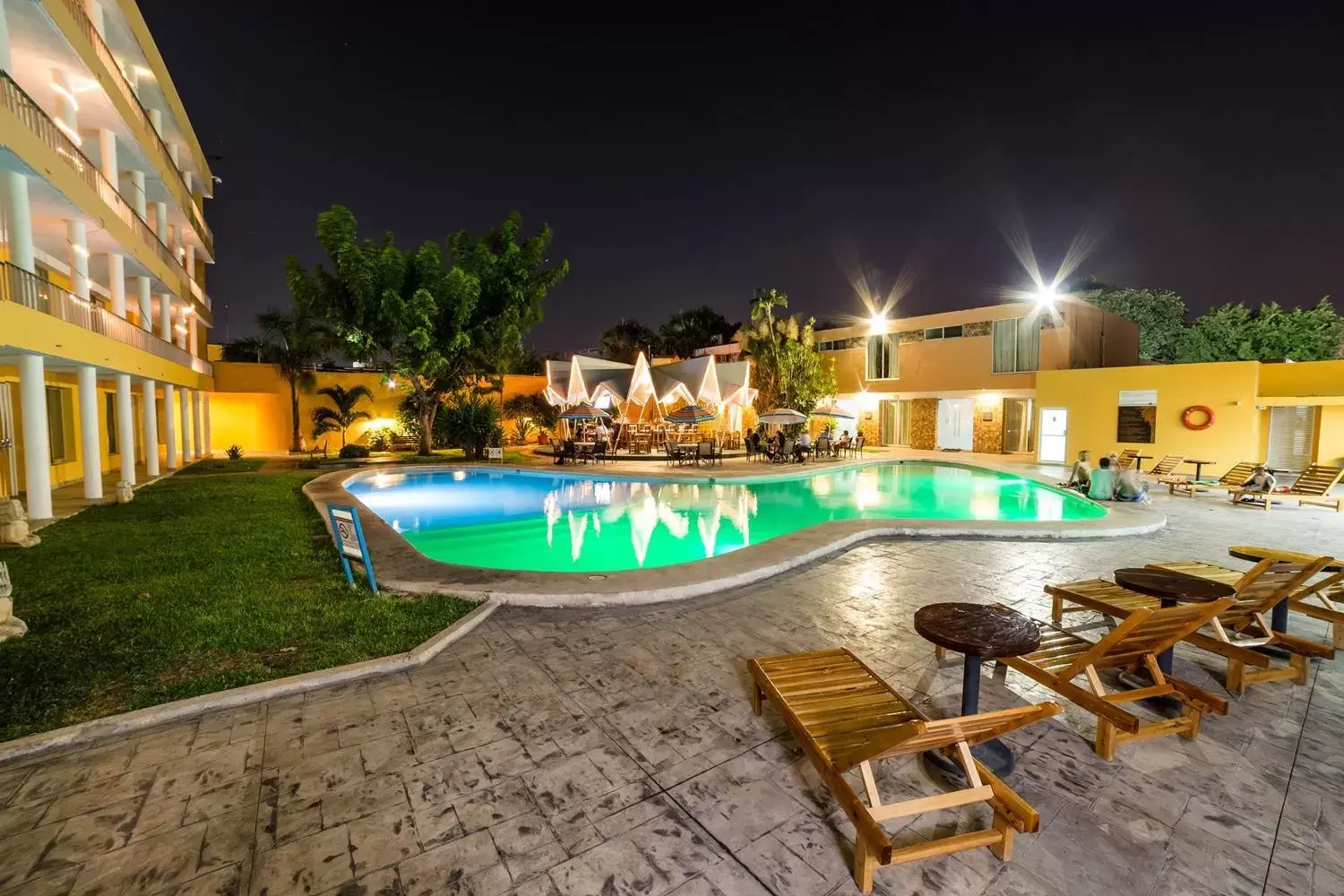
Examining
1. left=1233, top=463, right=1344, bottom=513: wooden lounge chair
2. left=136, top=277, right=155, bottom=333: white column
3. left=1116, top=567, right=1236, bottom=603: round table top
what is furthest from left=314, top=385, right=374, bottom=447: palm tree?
left=1233, top=463, right=1344, bottom=513: wooden lounge chair

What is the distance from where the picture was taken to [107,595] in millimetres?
5746

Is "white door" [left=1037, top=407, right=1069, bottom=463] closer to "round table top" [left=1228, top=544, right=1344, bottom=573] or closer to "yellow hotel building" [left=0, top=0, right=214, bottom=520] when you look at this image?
"round table top" [left=1228, top=544, right=1344, bottom=573]

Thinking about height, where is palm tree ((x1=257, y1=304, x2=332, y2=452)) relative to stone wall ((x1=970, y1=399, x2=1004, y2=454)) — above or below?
above

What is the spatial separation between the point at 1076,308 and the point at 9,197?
96.2 ft

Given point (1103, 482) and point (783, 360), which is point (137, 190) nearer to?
point (783, 360)

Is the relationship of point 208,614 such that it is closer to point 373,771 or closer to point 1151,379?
point 373,771

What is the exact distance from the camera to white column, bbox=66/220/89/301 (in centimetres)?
1194

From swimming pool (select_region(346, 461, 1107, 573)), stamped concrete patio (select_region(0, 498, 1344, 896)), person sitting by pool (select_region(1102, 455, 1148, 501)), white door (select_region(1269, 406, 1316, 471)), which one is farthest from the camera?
white door (select_region(1269, 406, 1316, 471))

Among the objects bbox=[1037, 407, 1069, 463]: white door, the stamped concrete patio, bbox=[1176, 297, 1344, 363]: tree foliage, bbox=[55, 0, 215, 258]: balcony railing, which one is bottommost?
the stamped concrete patio

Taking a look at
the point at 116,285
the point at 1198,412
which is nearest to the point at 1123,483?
the point at 1198,412

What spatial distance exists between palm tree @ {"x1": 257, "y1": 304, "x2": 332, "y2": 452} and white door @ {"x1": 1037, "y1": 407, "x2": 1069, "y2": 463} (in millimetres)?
26289

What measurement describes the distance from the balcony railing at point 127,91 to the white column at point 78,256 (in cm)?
372

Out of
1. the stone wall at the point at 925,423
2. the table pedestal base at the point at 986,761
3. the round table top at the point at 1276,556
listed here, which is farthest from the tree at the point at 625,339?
the table pedestal base at the point at 986,761

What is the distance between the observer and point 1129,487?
36.5 feet
